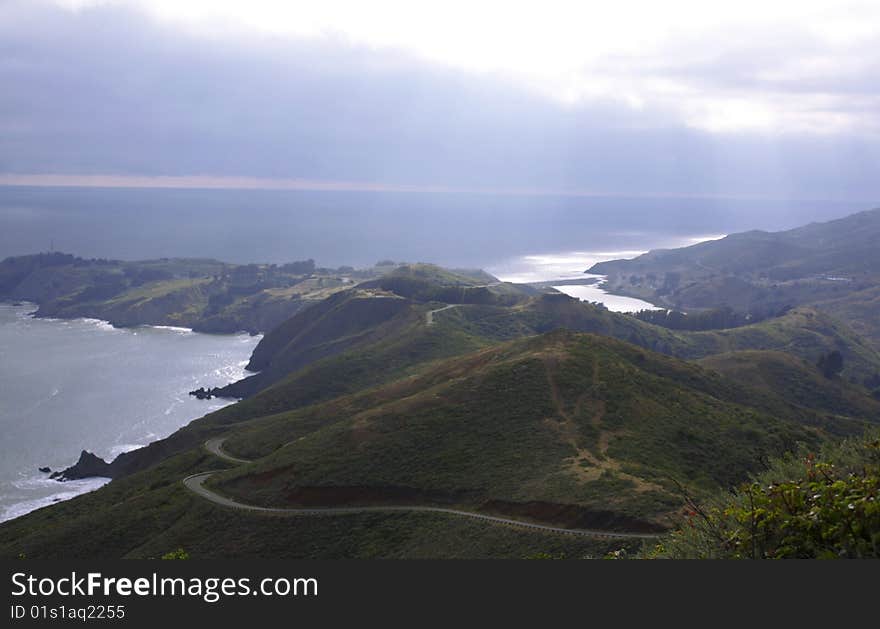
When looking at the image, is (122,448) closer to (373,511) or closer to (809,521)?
(373,511)

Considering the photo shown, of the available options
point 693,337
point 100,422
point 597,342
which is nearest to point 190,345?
point 100,422

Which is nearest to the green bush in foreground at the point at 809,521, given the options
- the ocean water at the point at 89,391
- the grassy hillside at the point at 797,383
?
the grassy hillside at the point at 797,383

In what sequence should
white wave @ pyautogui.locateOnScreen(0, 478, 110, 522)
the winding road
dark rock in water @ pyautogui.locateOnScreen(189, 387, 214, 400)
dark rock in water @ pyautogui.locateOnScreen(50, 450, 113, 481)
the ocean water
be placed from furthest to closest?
1. dark rock in water @ pyautogui.locateOnScreen(189, 387, 214, 400)
2. the ocean water
3. dark rock in water @ pyautogui.locateOnScreen(50, 450, 113, 481)
4. white wave @ pyautogui.locateOnScreen(0, 478, 110, 522)
5. the winding road

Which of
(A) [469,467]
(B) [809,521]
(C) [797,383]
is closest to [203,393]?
(A) [469,467]

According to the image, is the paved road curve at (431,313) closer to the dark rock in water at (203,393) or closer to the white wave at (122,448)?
the dark rock in water at (203,393)

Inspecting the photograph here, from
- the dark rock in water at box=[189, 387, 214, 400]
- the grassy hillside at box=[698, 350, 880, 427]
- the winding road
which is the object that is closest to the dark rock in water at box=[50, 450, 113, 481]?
the winding road

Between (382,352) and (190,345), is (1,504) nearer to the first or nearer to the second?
(382,352)

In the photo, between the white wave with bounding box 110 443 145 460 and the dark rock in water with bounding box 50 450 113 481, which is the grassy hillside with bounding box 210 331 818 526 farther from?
the white wave with bounding box 110 443 145 460
